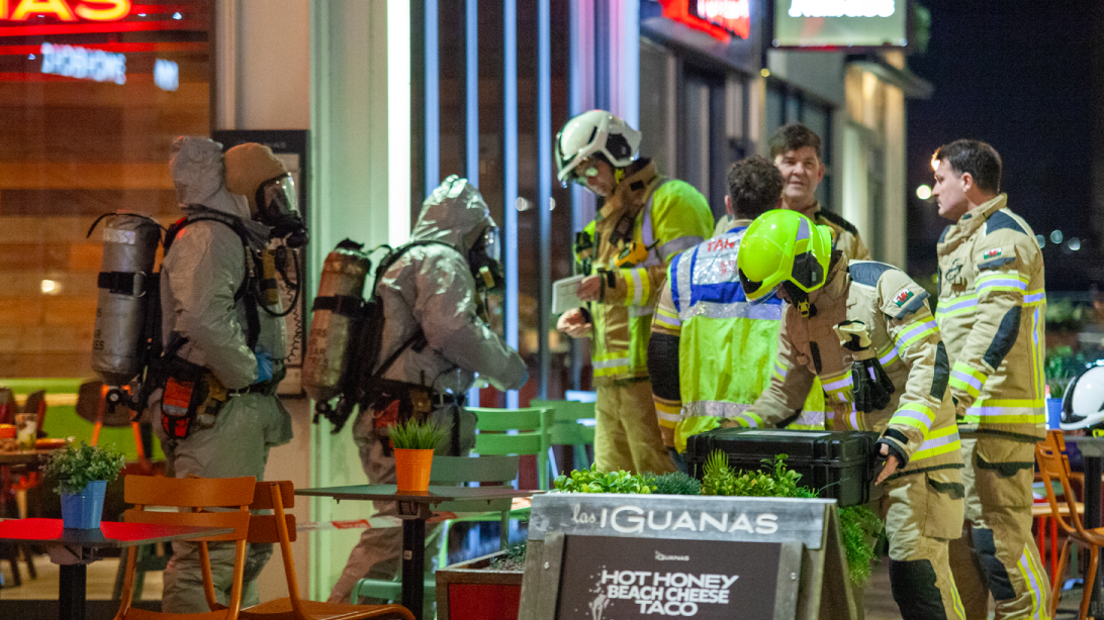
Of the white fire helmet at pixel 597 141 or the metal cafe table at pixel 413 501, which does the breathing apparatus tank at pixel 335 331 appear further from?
the metal cafe table at pixel 413 501

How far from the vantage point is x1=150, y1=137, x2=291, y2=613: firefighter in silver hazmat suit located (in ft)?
15.7

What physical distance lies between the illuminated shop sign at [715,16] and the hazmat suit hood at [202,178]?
420 cm

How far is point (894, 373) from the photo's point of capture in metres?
3.74

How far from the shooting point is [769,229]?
3541 millimetres

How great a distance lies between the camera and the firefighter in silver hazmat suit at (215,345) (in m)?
4.79

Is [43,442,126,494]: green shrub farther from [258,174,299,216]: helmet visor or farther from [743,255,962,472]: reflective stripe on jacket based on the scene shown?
[743,255,962,472]: reflective stripe on jacket

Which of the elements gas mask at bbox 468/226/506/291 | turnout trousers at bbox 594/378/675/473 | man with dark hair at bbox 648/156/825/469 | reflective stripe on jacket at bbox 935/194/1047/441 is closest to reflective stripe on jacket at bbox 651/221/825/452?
man with dark hair at bbox 648/156/825/469

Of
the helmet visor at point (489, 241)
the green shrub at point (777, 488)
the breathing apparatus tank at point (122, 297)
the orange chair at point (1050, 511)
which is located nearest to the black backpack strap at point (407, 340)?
the helmet visor at point (489, 241)

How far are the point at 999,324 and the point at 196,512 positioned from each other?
295 centimetres

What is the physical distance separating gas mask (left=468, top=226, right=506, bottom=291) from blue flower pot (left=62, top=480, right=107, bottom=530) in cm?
235

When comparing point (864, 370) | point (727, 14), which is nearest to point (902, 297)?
point (864, 370)

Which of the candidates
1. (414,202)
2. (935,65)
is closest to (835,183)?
(935,65)

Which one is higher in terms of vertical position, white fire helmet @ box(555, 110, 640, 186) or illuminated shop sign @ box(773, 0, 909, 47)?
illuminated shop sign @ box(773, 0, 909, 47)

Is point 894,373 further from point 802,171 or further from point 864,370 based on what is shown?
point 802,171
